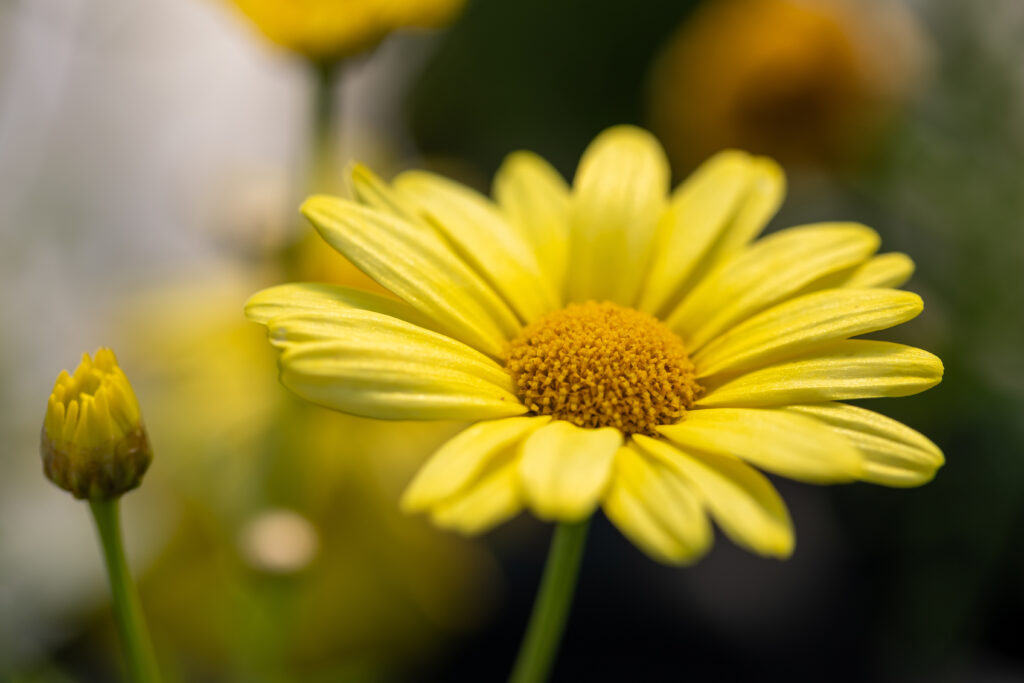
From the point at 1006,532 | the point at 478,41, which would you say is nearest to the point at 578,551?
the point at 1006,532

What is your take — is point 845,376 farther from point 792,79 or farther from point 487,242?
point 792,79

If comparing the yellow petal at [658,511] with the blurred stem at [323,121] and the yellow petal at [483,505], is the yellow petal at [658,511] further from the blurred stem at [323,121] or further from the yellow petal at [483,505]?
the blurred stem at [323,121]

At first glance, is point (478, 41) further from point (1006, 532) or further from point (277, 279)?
point (1006, 532)

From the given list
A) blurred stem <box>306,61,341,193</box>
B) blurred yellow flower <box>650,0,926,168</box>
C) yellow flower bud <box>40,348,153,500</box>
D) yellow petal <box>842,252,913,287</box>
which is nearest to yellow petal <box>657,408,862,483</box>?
yellow petal <box>842,252,913,287</box>

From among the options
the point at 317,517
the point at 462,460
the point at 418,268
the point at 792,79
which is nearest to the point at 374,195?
the point at 418,268

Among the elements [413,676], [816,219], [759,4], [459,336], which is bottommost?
[413,676]

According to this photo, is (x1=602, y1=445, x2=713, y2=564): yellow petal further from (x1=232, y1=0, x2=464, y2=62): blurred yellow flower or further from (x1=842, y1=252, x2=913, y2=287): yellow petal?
(x1=232, y1=0, x2=464, y2=62): blurred yellow flower
